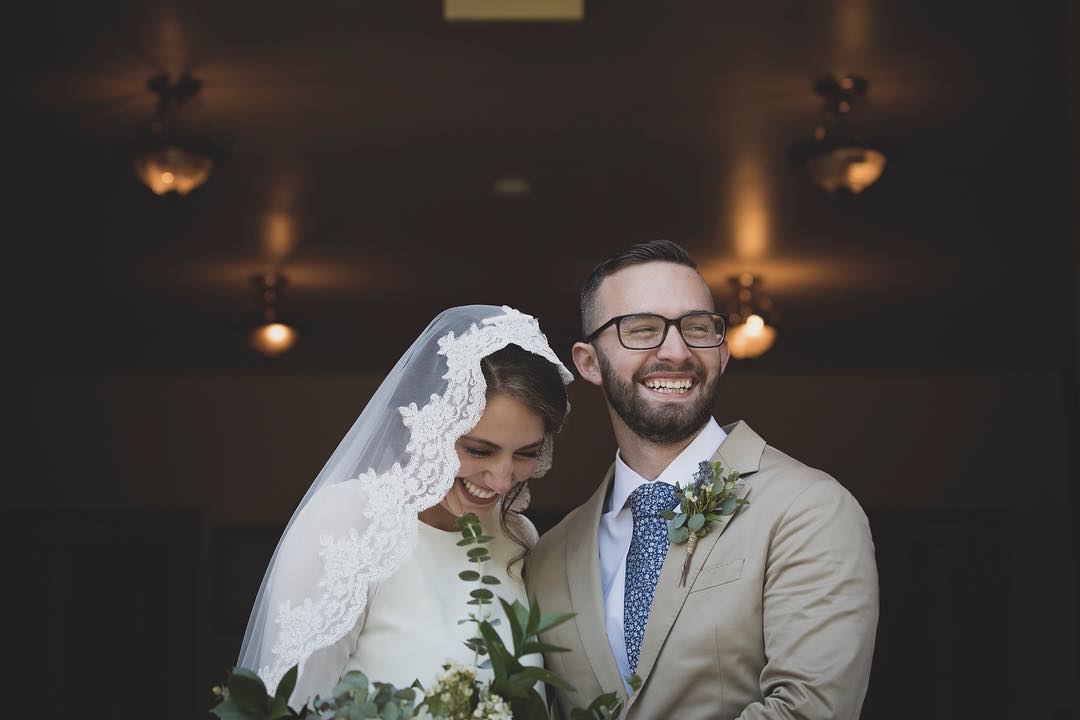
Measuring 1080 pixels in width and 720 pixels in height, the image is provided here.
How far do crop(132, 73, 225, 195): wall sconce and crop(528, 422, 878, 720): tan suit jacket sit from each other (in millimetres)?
2648

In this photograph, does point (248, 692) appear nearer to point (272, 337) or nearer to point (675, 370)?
point (675, 370)

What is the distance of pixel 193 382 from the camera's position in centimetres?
902

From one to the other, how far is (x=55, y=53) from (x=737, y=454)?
295 cm

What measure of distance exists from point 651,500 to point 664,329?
36cm

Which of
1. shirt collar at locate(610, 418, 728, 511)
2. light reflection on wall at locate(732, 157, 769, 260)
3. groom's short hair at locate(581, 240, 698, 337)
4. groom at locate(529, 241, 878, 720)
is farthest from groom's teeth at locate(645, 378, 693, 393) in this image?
light reflection on wall at locate(732, 157, 769, 260)

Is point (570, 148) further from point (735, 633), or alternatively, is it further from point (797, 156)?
point (735, 633)

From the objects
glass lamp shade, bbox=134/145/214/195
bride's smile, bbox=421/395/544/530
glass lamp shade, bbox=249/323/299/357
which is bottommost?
bride's smile, bbox=421/395/544/530

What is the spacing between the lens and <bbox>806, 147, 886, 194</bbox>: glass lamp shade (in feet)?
15.0

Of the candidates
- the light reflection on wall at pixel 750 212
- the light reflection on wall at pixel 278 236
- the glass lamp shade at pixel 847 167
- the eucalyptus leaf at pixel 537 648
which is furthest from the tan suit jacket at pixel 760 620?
the light reflection on wall at pixel 278 236

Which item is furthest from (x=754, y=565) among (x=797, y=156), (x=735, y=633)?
(x=797, y=156)

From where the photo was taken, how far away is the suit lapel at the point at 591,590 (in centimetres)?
248

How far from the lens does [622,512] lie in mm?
2736

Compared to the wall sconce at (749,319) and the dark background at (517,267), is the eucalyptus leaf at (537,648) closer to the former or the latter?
the dark background at (517,267)

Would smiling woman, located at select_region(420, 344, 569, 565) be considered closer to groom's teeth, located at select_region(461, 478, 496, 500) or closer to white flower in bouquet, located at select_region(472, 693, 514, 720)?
groom's teeth, located at select_region(461, 478, 496, 500)
